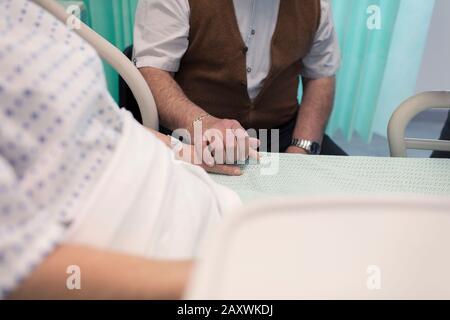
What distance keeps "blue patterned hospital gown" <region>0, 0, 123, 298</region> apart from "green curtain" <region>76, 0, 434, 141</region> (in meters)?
1.28

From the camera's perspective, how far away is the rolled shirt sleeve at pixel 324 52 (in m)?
1.28

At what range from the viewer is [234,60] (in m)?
1.18

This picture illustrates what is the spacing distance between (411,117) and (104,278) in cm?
88

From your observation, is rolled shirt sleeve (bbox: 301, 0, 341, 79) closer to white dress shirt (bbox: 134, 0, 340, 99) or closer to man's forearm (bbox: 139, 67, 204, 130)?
white dress shirt (bbox: 134, 0, 340, 99)

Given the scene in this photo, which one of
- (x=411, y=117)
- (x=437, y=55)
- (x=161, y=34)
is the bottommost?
(x=437, y=55)

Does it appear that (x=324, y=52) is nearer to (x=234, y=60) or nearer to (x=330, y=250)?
(x=234, y=60)

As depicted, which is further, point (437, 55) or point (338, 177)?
point (437, 55)

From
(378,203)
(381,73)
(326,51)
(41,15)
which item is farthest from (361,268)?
(381,73)

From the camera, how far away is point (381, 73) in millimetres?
2012

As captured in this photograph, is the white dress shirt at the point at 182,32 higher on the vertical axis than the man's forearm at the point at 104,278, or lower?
higher

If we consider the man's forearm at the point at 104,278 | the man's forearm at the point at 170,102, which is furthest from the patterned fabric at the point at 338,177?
the man's forearm at the point at 104,278

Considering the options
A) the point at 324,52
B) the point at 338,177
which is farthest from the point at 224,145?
the point at 324,52

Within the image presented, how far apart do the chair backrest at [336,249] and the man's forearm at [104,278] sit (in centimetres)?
10

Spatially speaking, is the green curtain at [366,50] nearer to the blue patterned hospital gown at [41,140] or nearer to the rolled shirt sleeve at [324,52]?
the rolled shirt sleeve at [324,52]
